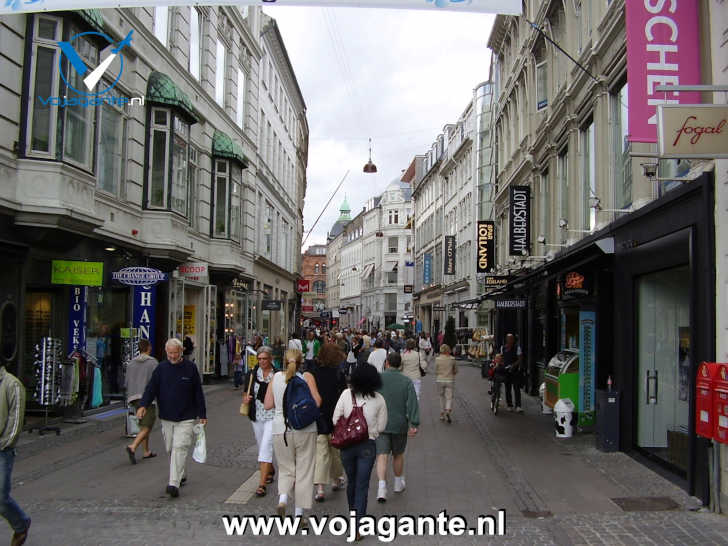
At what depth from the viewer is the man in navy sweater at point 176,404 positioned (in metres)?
7.93

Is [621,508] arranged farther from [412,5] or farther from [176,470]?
[412,5]

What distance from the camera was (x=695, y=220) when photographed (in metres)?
8.34

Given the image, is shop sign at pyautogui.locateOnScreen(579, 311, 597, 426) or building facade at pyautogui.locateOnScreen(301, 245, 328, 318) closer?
shop sign at pyautogui.locateOnScreen(579, 311, 597, 426)

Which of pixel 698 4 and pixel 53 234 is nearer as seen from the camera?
pixel 698 4

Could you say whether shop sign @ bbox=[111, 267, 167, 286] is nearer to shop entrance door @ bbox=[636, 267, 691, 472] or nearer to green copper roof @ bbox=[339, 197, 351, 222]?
shop entrance door @ bbox=[636, 267, 691, 472]

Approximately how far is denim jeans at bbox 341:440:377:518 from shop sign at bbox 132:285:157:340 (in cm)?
1131

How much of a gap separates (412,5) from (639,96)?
4.03 metres

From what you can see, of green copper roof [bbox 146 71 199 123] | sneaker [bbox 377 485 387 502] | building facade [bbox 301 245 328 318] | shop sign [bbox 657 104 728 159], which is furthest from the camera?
building facade [bbox 301 245 328 318]

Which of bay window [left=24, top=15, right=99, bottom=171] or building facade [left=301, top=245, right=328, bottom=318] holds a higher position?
building facade [left=301, top=245, right=328, bottom=318]

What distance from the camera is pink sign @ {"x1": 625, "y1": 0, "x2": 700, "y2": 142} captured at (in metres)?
8.97

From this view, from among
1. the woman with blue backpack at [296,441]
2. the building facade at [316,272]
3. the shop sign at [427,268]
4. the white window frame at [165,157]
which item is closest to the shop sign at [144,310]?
the white window frame at [165,157]

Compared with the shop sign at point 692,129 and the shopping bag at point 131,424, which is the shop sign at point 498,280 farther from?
the shop sign at point 692,129

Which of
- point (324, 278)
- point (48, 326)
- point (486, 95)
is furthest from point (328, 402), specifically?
point (324, 278)

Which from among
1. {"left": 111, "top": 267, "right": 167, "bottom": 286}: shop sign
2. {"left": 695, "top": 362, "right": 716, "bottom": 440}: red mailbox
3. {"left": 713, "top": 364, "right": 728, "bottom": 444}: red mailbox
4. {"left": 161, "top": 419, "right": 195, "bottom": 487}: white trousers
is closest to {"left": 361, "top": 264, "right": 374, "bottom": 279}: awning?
{"left": 111, "top": 267, "right": 167, "bottom": 286}: shop sign
